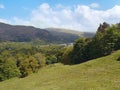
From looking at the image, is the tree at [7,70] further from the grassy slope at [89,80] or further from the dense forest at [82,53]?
the grassy slope at [89,80]

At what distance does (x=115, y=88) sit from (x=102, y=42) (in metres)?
56.9

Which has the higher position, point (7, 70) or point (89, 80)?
point (89, 80)

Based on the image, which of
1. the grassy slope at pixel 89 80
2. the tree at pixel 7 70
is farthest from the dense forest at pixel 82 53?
the grassy slope at pixel 89 80

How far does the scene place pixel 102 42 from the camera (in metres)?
93.3

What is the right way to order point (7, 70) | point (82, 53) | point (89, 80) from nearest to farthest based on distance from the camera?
point (89, 80), point (82, 53), point (7, 70)

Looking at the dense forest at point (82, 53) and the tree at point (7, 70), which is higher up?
the dense forest at point (82, 53)

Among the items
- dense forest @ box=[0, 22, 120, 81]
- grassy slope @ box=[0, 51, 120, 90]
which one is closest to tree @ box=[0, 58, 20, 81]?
dense forest @ box=[0, 22, 120, 81]

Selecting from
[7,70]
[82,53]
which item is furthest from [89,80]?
[7,70]

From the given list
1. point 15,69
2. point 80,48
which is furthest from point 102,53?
point 15,69

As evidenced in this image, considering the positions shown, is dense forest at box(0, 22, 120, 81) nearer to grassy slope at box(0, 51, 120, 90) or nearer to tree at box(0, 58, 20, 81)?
tree at box(0, 58, 20, 81)

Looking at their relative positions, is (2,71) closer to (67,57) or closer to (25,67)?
(25,67)

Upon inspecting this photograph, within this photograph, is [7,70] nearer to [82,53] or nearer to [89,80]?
[82,53]

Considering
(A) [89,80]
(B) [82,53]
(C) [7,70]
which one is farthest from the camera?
(C) [7,70]

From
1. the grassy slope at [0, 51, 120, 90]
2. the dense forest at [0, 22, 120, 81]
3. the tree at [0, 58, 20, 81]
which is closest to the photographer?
the grassy slope at [0, 51, 120, 90]
